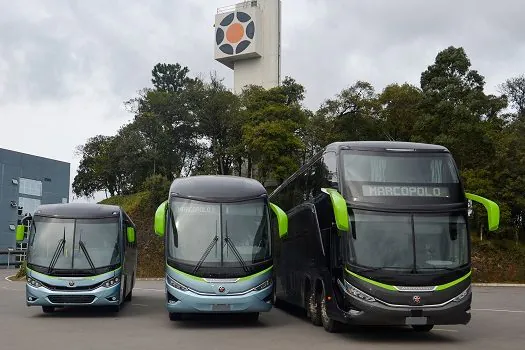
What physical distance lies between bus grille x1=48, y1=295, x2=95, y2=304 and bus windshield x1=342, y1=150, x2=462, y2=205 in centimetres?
729

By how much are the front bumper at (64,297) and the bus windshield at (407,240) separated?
6.90m

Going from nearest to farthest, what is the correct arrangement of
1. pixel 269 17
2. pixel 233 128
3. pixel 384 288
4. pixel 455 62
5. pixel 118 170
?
1. pixel 384 288
2. pixel 455 62
3. pixel 233 128
4. pixel 118 170
5. pixel 269 17

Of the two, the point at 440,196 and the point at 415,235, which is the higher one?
the point at 440,196

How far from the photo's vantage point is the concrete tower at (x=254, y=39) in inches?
2328

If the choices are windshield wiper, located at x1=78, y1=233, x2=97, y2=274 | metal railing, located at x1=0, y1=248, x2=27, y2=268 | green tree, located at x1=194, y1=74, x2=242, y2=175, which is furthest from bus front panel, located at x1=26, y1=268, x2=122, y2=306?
metal railing, located at x1=0, y1=248, x2=27, y2=268

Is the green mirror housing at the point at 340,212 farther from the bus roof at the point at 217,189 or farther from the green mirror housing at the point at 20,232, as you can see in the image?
the green mirror housing at the point at 20,232

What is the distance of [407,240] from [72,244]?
8699 millimetres

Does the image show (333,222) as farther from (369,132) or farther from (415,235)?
(369,132)

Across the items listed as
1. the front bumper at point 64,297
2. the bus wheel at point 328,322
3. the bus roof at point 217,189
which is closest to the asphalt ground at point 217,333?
the bus wheel at point 328,322

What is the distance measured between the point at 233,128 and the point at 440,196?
3479cm

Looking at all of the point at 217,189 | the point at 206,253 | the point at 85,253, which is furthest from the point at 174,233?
the point at 85,253

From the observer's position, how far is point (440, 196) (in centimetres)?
1220

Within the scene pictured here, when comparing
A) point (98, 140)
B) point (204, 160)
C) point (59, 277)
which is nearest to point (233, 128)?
point (204, 160)

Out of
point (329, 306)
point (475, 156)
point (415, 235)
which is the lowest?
point (329, 306)
